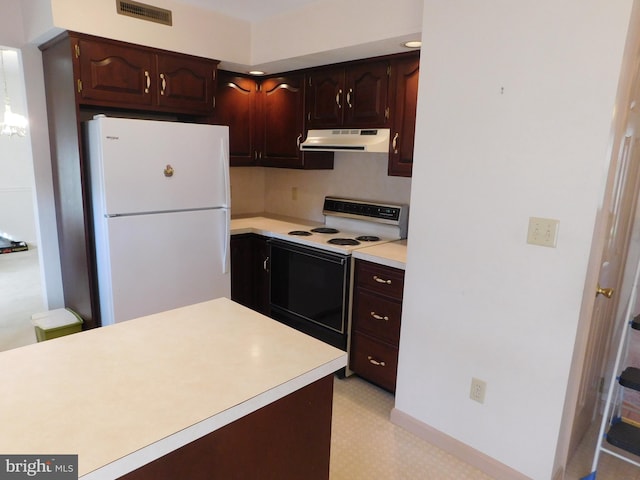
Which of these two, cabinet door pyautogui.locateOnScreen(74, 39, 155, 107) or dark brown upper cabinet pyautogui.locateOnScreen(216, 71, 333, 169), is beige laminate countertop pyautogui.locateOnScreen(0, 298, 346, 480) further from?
dark brown upper cabinet pyautogui.locateOnScreen(216, 71, 333, 169)

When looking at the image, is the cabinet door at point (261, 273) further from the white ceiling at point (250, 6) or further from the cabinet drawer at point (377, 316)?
the white ceiling at point (250, 6)

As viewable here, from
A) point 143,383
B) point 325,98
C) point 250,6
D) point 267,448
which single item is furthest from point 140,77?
point 267,448

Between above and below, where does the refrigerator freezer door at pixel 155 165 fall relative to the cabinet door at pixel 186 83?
below

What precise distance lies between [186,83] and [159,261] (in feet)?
4.18

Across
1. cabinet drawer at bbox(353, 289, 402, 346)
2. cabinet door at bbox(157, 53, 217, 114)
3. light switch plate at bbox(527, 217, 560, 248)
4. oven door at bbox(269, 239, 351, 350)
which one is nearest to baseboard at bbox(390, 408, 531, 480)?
cabinet drawer at bbox(353, 289, 402, 346)

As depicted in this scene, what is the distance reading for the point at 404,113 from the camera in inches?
104

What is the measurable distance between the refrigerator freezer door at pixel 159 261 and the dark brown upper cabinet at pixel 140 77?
30.9 inches

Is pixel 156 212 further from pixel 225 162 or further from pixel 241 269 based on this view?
pixel 241 269

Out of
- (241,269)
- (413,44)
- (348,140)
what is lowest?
(241,269)

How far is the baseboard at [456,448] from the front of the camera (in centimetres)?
196

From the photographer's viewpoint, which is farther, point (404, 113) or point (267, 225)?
point (267, 225)

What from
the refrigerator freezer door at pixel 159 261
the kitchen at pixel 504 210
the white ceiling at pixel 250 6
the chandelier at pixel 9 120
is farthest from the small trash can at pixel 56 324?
the chandelier at pixel 9 120

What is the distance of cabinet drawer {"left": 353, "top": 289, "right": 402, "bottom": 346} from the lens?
2.49 m

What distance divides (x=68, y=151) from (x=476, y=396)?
279 cm
